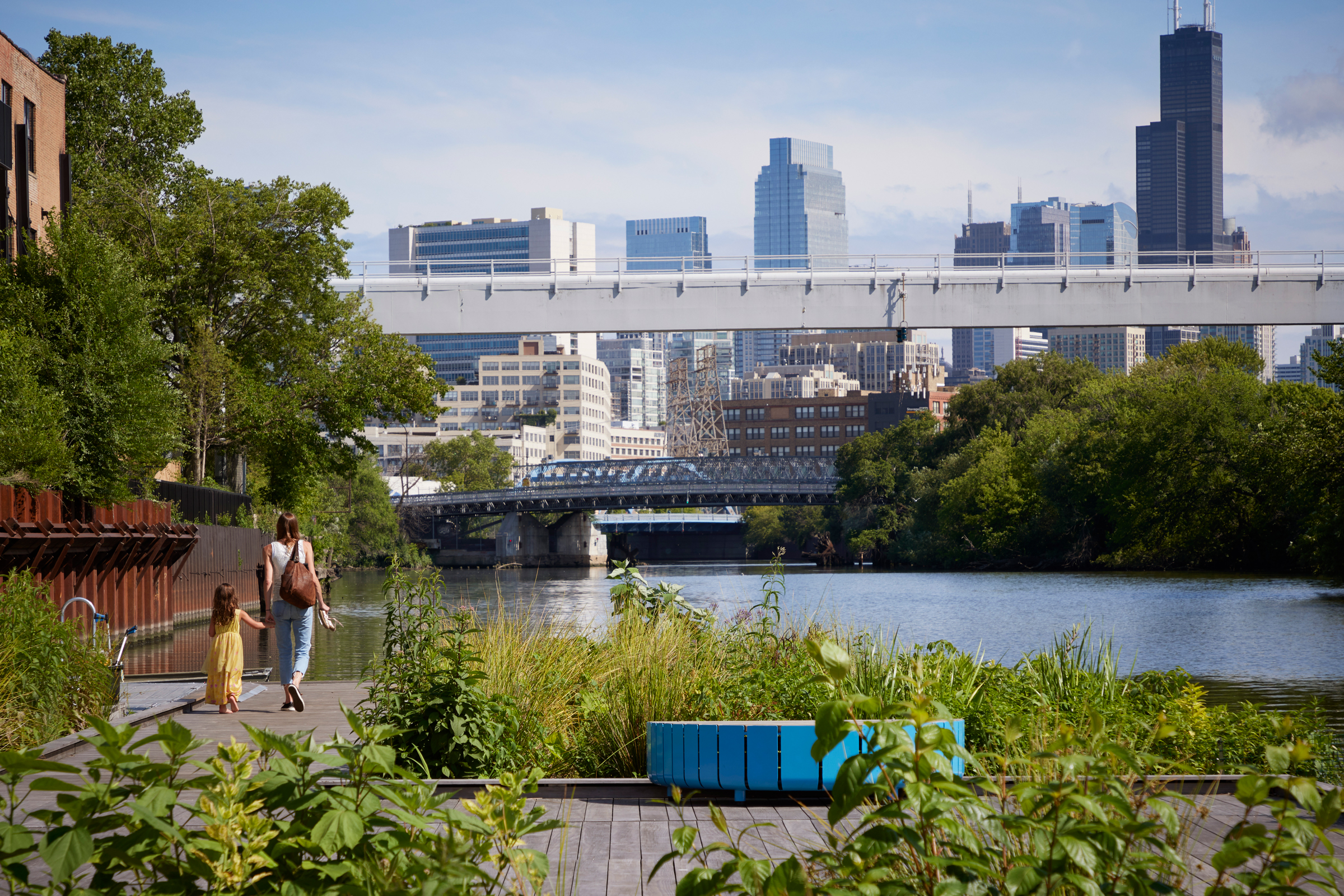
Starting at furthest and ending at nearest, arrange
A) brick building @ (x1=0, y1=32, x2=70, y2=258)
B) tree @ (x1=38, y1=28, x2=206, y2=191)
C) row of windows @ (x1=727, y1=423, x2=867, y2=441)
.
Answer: row of windows @ (x1=727, y1=423, x2=867, y2=441) < tree @ (x1=38, y1=28, x2=206, y2=191) < brick building @ (x1=0, y1=32, x2=70, y2=258)

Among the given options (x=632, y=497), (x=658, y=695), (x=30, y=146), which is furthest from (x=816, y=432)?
(x=658, y=695)

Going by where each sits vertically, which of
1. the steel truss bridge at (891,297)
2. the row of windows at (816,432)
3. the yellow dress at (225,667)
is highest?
the steel truss bridge at (891,297)

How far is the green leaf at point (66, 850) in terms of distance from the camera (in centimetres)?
292

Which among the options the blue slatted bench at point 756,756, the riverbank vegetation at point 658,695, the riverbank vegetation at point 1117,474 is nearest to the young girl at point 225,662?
the riverbank vegetation at point 658,695

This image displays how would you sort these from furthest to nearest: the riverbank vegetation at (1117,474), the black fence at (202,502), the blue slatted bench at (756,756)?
the riverbank vegetation at (1117,474) < the black fence at (202,502) < the blue slatted bench at (756,756)

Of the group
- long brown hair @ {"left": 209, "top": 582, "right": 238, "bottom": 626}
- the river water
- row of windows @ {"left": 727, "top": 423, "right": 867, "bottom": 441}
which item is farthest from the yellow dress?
row of windows @ {"left": 727, "top": 423, "right": 867, "bottom": 441}

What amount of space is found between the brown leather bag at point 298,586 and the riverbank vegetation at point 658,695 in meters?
1.93

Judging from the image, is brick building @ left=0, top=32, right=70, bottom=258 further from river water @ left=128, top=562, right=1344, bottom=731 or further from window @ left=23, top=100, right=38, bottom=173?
river water @ left=128, top=562, right=1344, bottom=731

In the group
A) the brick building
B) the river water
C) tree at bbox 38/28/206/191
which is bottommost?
the river water

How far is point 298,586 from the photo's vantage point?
11.0 metres

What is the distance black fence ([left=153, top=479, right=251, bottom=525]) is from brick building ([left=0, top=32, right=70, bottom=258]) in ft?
20.7

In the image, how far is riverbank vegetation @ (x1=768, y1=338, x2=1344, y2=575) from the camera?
4562 centimetres

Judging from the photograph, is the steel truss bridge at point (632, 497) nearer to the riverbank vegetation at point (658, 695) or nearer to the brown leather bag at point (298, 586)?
the brown leather bag at point (298, 586)

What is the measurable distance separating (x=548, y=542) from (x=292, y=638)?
109m
